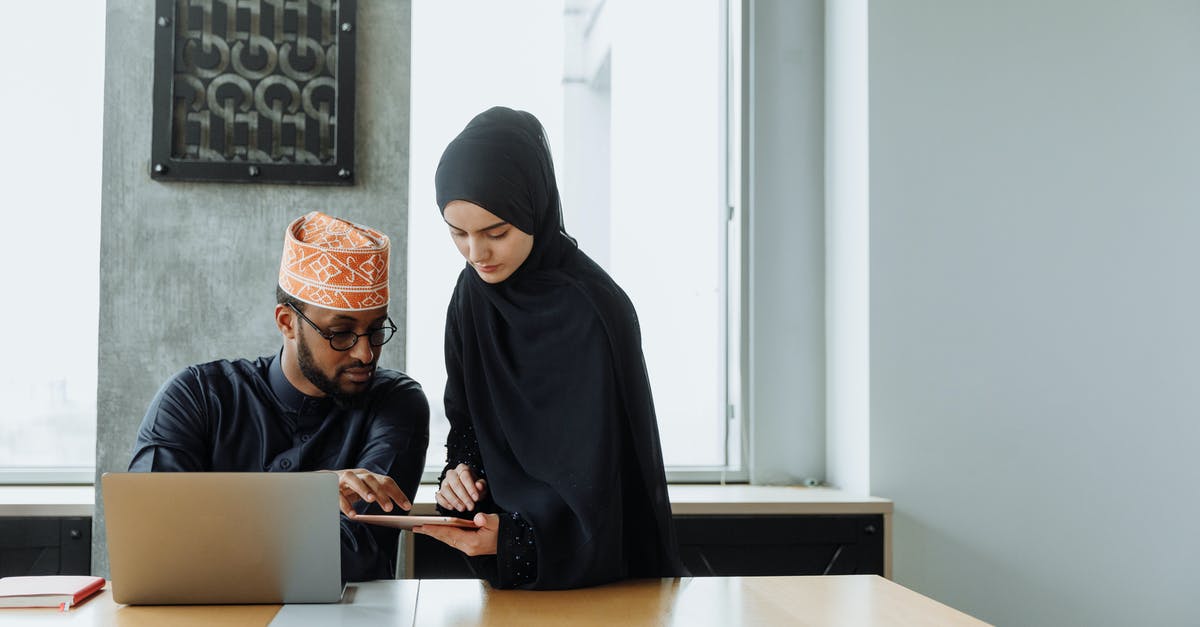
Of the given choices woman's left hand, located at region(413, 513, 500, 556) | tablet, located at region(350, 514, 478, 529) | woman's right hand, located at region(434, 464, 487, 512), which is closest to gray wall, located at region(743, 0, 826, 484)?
woman's right hand, located at region(434, 464, 487, 512)

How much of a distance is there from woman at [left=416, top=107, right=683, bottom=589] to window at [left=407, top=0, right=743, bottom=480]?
1.21 m

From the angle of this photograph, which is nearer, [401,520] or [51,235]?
[401,520]

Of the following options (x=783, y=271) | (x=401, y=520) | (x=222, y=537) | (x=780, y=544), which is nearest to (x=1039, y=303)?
(x=783, y=271)

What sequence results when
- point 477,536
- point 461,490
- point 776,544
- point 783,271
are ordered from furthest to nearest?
point 783,271 < point 776,544 < point 461,490 < point 477,536

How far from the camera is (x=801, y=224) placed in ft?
10.5

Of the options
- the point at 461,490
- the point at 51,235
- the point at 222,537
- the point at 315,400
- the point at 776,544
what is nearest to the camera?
the point at 222,537

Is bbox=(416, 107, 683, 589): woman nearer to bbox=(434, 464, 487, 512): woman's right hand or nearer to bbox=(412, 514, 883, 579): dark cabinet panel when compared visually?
bbox=(434, 464, 487, 512): woman's right hand

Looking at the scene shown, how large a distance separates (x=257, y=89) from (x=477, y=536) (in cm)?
158

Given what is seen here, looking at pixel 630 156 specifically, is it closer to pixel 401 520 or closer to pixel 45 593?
pixel 401 520

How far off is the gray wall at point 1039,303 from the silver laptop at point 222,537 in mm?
1857

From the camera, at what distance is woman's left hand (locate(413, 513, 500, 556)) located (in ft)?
5.55

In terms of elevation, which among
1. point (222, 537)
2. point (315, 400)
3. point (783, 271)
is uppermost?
point (783, 271)

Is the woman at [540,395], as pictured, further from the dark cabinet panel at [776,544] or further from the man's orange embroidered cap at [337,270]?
the dark cabinet panel at [776,544]

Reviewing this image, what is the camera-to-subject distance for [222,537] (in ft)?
4.86
